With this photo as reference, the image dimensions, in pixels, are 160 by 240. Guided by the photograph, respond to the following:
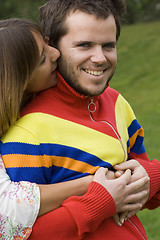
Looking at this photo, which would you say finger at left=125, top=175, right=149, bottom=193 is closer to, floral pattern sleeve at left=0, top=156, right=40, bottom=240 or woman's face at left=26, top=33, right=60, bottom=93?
floral pattern sleeve at left=0, top=156, right=40, bottom=240

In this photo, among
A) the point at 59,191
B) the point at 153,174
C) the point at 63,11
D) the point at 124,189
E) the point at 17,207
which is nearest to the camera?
the point at 17,207

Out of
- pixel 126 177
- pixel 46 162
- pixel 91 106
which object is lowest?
pixel 126 177

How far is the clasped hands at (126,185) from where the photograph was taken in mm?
2031

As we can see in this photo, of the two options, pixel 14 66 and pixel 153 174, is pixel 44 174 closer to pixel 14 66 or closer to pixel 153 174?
A: pixel 14 66

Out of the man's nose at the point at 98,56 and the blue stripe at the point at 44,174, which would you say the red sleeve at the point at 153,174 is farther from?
the man's nose at the point at 98,56

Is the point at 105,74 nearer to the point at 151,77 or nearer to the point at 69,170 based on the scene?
the point at 69,170

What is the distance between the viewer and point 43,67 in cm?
213

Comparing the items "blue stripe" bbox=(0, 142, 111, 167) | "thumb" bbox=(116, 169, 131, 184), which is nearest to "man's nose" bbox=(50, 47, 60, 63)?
"blue stripe" bbox=(0, 142, 111, 167)

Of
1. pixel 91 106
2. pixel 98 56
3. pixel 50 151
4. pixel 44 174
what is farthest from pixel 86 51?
pixel 44 174

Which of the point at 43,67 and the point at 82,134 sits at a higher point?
the point at 43,67

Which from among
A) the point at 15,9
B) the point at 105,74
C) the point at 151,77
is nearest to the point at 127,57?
the point at 151,77

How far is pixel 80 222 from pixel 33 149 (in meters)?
0.41

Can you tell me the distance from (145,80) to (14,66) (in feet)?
31.3

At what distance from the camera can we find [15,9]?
658 inches
